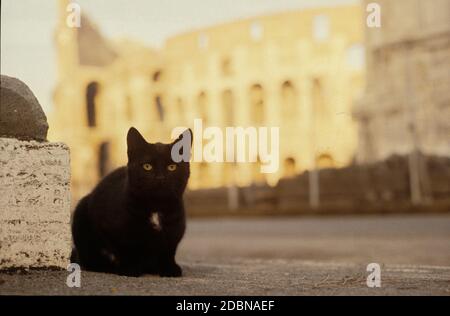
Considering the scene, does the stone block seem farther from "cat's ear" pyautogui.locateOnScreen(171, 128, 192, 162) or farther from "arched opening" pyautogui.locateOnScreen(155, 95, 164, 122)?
"arched opening" pyautogui.locateOnScreen(155, 95, 164, 122)

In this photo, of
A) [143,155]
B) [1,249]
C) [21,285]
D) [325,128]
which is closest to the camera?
[21,285]

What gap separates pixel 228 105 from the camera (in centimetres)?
5906

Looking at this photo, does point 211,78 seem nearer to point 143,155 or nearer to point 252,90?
point 252,90

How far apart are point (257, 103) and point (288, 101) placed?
9.59 ft

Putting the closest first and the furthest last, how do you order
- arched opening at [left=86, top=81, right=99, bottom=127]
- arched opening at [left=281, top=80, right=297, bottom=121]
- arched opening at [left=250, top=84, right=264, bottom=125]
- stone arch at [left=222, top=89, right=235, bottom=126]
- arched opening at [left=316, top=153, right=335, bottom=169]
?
arched opening at [left=316, top=153, right=335, bottom=169] < arched opening at [left=281, top=80, right=297, bottom=121] < arched opening at [left=250, top=84, right=264, bottom=125] < stone arch at [left=222, top=89, right=235, bottom=126] < arched opening at [left=86, top=81, right=99, bottom=127]

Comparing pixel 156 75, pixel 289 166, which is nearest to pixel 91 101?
pixel 156 75

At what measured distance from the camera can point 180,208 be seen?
194 inches

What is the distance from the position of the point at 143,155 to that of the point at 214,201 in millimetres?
25113

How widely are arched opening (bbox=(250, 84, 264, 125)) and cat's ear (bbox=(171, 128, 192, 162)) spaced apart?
52224mm

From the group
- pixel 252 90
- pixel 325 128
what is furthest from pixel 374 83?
pixel 252 90

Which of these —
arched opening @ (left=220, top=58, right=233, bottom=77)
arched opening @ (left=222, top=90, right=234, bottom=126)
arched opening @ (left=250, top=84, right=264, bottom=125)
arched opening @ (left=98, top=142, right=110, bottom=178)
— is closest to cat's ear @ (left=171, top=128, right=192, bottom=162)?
arched opening @ (left=250, top=84, right=264, bottom=125)

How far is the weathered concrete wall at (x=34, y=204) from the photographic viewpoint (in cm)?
446

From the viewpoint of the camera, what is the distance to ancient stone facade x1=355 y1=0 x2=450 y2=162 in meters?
25.5

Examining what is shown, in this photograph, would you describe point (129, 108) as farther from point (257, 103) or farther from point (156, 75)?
point (257, 103)
